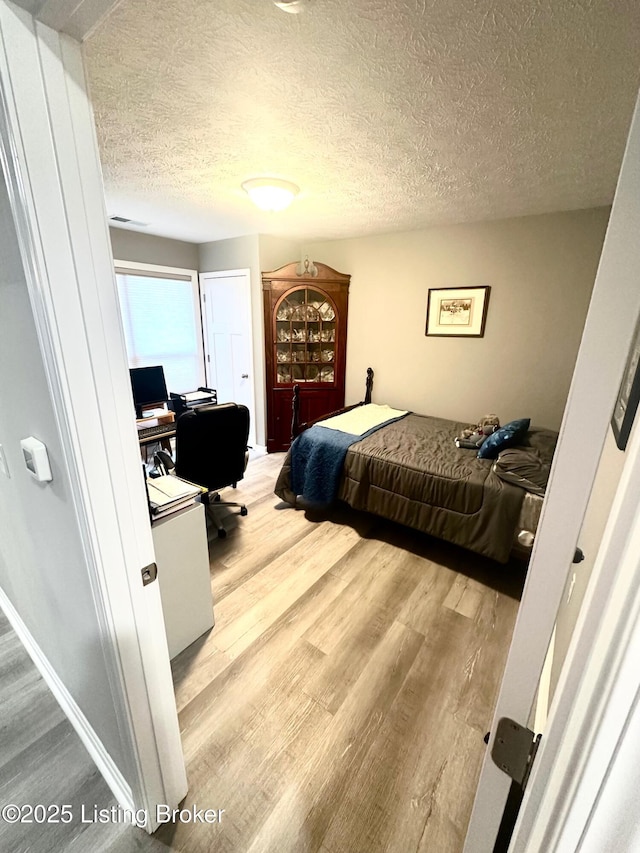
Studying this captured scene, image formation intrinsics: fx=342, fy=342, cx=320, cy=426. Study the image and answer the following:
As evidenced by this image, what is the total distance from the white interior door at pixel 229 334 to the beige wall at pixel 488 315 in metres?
1.11

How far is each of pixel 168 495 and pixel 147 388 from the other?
2.20 meters

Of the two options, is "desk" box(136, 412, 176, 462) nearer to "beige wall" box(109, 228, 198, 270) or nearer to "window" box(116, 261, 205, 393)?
"window" box(116, 261, 205, 393)

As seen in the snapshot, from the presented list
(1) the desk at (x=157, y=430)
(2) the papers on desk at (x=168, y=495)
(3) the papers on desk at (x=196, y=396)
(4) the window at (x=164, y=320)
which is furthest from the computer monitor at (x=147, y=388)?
(2) the papers on desk at (x=168, y=495)

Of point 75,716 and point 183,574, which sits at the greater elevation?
point 183,574

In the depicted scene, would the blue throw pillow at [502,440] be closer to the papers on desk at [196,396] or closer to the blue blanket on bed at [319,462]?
the blue blanket on bed at [319,462]

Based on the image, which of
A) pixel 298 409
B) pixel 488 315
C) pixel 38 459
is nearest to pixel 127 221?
pixel 298 409

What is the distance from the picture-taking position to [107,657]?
0.94 meters

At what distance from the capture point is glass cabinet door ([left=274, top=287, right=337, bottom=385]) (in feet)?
12.8

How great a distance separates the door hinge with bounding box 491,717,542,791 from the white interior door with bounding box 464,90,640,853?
0.6 inches

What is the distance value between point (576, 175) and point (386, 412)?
89.2 inches

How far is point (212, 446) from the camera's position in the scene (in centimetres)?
235

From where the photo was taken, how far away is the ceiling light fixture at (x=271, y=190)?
2146 millimetres

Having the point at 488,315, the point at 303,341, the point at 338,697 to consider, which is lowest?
the point at 338,697

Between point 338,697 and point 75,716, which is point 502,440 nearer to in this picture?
point 338,697
